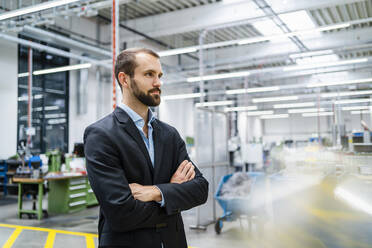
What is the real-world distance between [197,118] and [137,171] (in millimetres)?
4083

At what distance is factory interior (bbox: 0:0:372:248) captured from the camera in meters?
3.87

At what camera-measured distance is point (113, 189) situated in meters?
1.27

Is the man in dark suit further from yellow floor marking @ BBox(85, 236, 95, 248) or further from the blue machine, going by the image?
the blue machine

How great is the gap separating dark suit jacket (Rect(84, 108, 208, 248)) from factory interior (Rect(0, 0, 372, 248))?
1852 millimetres

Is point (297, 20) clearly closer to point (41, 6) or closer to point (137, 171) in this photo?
point (41, 6)

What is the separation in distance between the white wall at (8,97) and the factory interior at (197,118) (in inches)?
1.1

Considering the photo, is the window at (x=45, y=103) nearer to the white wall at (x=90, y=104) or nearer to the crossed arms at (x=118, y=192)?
the white wall at (x=90, y=104)

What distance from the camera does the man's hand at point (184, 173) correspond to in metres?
Result: 1.49

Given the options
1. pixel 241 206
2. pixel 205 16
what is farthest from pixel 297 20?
pixel 241 206

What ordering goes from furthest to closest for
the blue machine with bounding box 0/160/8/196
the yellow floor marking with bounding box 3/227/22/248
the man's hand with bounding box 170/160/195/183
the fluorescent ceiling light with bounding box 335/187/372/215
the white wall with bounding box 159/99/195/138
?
the white wall with bounding box 159/99/195/138
the blue machine with bounding box 0/160/8/196
the yellow floor marking with bounding box 3/227/22/248
the fluorescent ceiling light with bounding box 335/187/372/215
the man's hand with bounding box 170/160/195/183

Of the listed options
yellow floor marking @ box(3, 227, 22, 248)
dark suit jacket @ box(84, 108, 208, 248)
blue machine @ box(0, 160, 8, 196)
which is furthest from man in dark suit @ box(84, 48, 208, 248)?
blue machine @ box(0, 160, 8, 196)

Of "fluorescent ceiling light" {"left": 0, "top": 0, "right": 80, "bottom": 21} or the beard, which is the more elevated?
"fluorescent ceiling light" {"left": 0, "top": 0, "right": 80, "bottom": 21}

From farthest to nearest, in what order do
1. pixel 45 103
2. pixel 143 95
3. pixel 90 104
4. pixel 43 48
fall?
pixel 90 104, pixel 45 103, pixel 43 48, pixel 143 95

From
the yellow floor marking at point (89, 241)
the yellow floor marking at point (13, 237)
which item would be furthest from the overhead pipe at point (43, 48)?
the yellow floor marking at point (89, 241)
